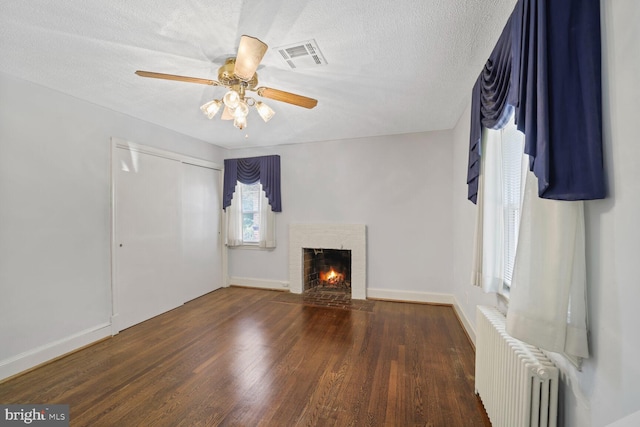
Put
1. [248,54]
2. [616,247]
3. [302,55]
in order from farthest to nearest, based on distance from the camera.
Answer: [302,55] → [248,54] → [616,247]

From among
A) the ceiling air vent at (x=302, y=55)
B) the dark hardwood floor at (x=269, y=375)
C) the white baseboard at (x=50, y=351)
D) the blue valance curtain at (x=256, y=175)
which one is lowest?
the dark hardwood floor at (x=269, y=375)

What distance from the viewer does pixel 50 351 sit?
2.44 meters

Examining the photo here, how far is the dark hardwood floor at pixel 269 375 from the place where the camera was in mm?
1771

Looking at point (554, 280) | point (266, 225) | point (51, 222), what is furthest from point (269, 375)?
point (266, 225)

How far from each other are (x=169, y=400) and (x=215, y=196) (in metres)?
3.32

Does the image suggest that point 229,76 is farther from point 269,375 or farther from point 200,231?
point 200,231

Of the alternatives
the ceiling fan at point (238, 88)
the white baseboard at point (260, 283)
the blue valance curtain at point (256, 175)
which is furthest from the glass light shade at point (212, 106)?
the white baseboard at point (260, 283)

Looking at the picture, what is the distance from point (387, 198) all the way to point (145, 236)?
11.1 feet

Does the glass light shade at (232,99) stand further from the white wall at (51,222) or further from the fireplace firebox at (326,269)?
the fireplace firebox at (326,269)

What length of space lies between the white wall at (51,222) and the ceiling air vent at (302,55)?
236 cm

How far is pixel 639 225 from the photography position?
0.78 metres

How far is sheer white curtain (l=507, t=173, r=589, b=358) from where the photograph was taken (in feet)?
3.24

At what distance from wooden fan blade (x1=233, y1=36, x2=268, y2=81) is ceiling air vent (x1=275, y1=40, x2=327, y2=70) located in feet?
1.12

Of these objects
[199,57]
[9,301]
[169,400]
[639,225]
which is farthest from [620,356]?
[9,301]
